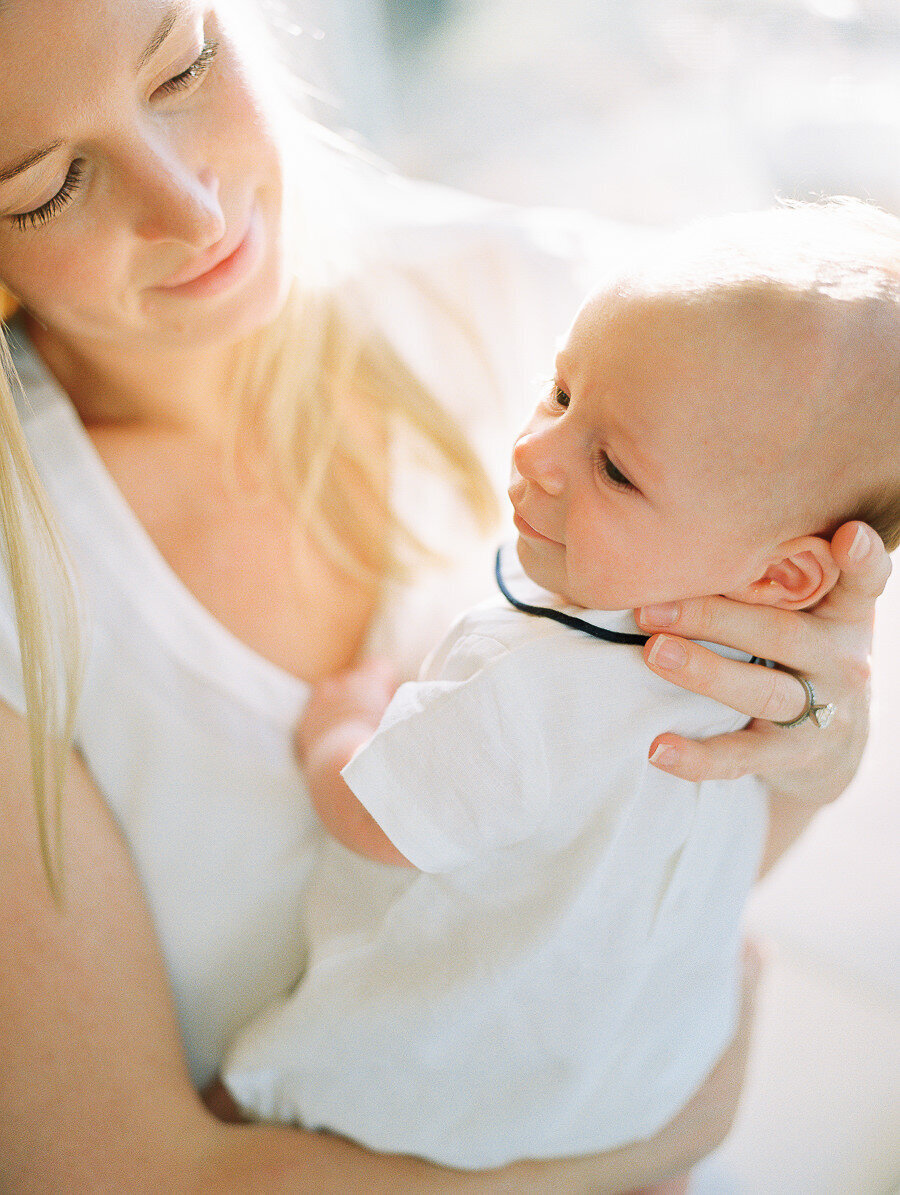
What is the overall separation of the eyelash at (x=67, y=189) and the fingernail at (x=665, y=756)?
26.2 inches

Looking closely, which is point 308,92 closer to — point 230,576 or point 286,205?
point 286,205

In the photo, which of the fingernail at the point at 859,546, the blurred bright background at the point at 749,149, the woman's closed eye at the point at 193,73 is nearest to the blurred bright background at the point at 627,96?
the blurred bright background at the point at 749,149

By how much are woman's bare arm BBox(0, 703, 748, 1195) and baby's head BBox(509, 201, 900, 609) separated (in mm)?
506

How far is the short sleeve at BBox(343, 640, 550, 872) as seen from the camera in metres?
0.72

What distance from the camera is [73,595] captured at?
86cm

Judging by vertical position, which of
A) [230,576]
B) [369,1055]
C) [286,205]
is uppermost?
[286,205]

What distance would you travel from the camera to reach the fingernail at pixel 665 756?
0.75m

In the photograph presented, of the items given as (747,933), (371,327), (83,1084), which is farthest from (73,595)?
(747,933)

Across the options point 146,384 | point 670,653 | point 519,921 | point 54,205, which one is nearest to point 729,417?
point 670,653

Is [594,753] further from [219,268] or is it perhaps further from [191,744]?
[219,268]

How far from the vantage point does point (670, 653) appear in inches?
28.9

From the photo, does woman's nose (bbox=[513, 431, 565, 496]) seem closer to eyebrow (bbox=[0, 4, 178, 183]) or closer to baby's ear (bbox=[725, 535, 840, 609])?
baby's ear (bbox=[725, 535, 840, 609])

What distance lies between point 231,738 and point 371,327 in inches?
21.6

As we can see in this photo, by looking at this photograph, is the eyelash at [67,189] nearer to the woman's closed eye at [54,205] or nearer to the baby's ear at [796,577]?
the woman's closed eye at [54,205]
